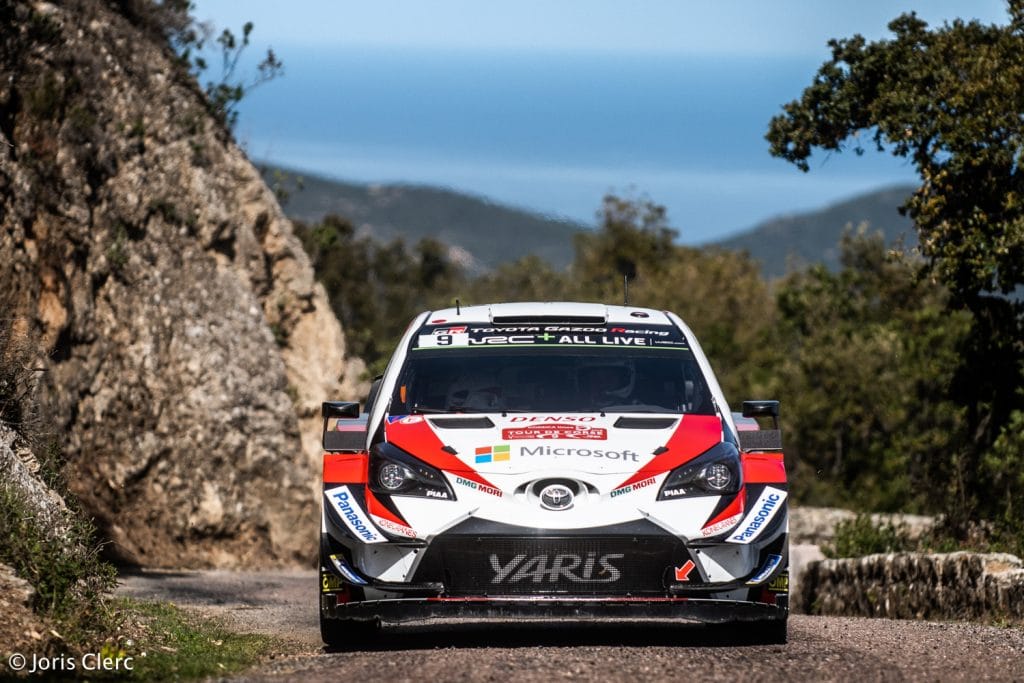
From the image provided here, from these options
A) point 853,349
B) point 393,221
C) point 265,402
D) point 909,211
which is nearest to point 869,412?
point 853,349

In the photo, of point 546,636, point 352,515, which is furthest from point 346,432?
point 546,636

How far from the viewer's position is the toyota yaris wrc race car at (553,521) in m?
7.74

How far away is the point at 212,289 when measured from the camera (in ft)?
73.2

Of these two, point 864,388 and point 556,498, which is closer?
point 556,498

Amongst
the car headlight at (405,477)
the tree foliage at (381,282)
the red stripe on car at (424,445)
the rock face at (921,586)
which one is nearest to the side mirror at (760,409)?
the red stripe on car at (424,445)

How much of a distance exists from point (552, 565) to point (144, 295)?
14081mm

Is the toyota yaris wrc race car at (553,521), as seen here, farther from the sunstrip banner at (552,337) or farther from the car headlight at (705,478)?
the sunstrip banner at (552,337)

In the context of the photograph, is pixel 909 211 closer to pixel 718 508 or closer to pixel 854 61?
pixel 854 61

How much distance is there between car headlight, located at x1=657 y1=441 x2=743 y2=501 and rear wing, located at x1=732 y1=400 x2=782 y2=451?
259mm

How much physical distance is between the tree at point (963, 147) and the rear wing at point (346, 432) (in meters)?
7.92

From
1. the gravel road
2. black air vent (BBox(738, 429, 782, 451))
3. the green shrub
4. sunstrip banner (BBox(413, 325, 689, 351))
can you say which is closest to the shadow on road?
the gravel road

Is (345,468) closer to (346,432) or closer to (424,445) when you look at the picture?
(346,432)

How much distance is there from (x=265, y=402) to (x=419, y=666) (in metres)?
15.4

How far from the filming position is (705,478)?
310 inches
